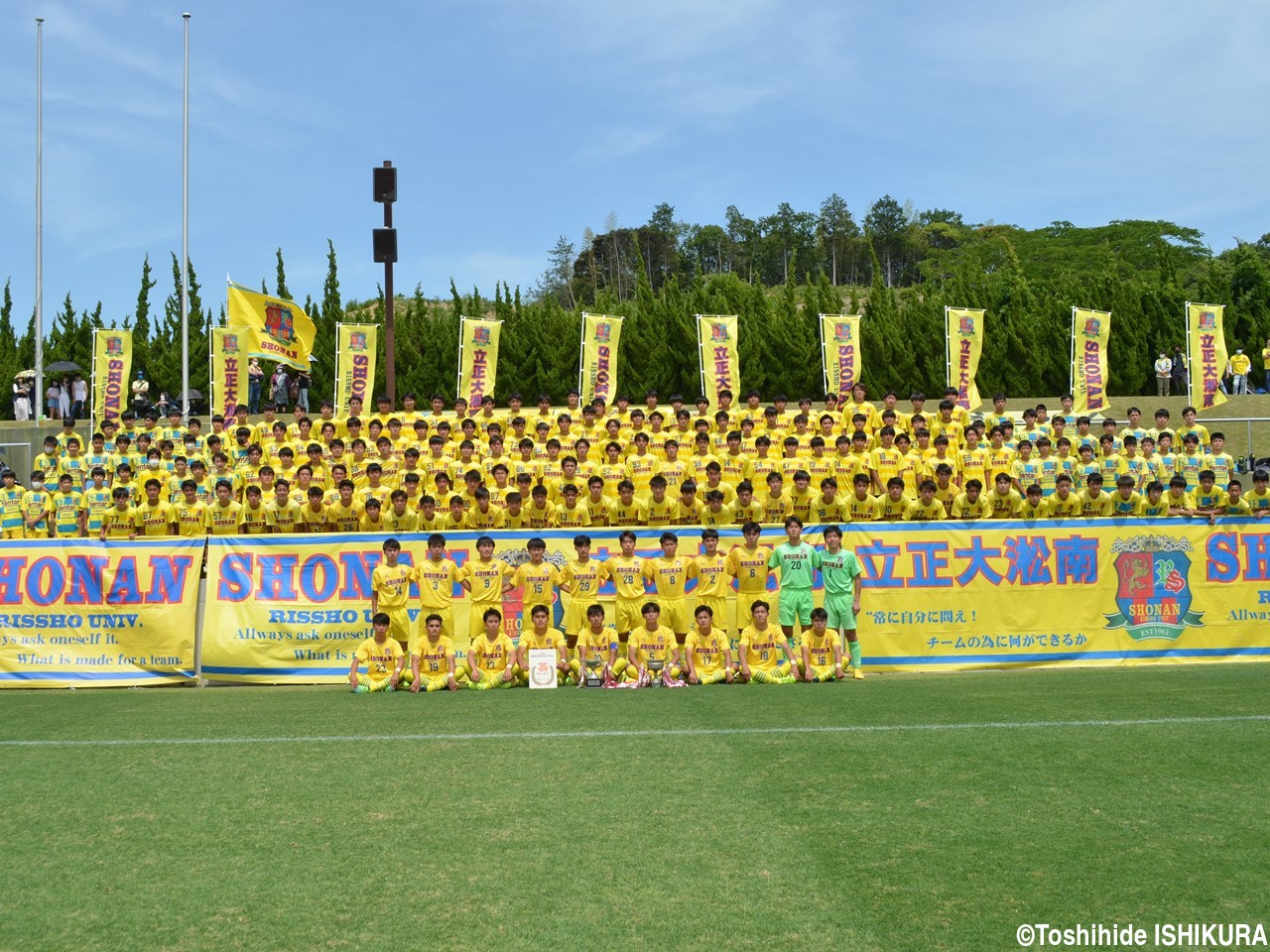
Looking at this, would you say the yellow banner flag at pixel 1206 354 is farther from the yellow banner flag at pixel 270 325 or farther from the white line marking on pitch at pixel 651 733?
the yellow banner flag at pixel 270 325

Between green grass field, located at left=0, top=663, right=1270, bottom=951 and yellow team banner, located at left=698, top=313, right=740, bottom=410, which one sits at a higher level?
yellow team banner, located at left=698, top=313, right=740, bottom=410

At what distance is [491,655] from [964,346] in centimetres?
1825

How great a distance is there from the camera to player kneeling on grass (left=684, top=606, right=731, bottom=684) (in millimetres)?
11406

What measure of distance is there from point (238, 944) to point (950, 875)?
2.93 m

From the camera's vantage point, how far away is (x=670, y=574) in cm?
1202

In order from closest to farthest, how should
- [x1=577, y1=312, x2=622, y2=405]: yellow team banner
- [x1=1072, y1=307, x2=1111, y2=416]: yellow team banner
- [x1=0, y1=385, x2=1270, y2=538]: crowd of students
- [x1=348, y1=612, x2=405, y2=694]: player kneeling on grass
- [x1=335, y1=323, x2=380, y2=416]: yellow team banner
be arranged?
[x1=348, y1=612, x2=405, y2=694]: player kneeling on grass → [x1=0, y1=385, x2=1270, y2=538]: crowd of students → [x1=335, y1=323, x2=380, y2=416]: yellow team banner → [x1=1072, y1=307, x2=1111, y2=416]: yellow team banner → [x1=577, y1=312, x2=622, y2=405]: yellow team banner

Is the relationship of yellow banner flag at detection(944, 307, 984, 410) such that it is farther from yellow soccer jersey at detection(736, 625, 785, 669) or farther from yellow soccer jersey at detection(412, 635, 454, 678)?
yellow soccer jersey at detection(412, 635, 454, 678)

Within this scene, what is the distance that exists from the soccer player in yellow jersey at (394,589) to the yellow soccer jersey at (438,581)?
0.13m

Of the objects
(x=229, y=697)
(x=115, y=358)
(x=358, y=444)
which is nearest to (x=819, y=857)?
(x=229, y=697)

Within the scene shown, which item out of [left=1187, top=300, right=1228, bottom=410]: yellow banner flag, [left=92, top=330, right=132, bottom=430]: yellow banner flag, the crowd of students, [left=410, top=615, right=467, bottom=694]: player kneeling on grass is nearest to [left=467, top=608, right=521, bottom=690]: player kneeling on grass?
[left=410, top=615, right=467, bottom=694]: player kneeling on grass

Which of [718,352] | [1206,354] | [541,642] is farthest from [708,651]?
[1206,354]

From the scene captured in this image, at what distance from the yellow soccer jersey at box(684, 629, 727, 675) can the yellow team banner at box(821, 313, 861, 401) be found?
1579cm

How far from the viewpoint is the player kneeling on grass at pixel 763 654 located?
1140 centimetres

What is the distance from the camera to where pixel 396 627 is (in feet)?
39.4
